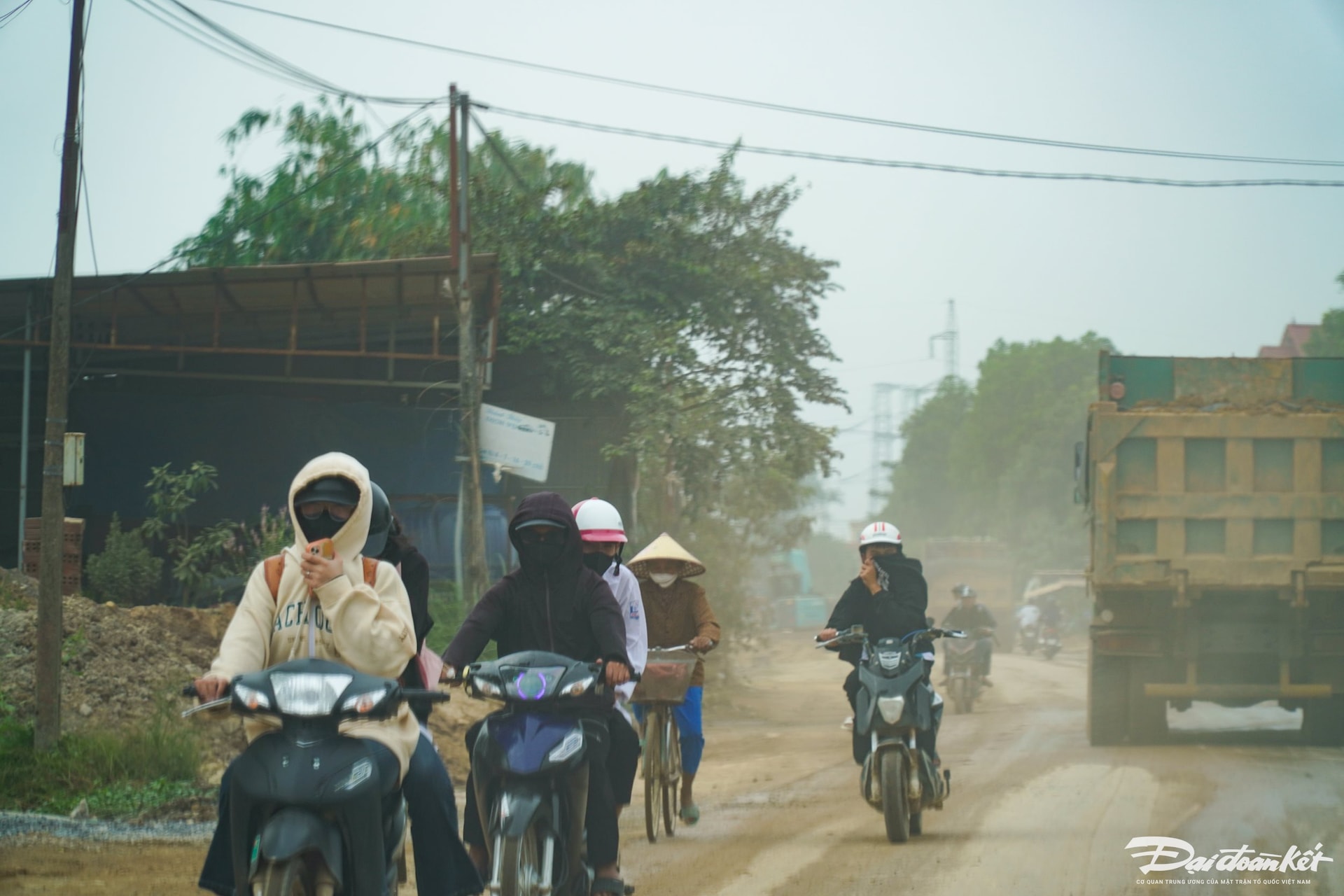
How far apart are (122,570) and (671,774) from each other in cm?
915

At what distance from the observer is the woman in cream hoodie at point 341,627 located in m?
3.85

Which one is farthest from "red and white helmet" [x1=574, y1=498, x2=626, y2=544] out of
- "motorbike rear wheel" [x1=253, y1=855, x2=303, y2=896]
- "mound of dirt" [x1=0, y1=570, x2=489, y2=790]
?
"mound of dirt" [x1=0, y1=570, x2=489, y2=790]

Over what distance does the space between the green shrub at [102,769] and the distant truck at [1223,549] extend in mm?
7639

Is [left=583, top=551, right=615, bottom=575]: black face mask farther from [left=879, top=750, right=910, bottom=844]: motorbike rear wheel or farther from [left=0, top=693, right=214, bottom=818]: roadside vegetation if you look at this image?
[left=0, top=693, right=214, bottom=818]: roadside vegetation

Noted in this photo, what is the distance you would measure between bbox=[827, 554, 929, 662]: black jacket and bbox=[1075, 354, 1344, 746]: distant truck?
448 centimetres

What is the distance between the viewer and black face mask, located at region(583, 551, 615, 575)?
6145mm

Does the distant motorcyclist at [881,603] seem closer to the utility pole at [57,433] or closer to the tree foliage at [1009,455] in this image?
the utility pole at [57,433]

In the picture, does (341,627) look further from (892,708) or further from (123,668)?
(123,668)

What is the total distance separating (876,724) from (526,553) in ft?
10.2

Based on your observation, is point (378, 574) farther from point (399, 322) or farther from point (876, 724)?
point (399, 322)

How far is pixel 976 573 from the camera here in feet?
135

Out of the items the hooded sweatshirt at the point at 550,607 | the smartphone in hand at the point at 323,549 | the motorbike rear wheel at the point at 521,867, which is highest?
the smartphone in hand at the point at 323,549

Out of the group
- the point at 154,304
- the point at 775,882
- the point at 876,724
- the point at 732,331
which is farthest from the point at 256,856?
the point at 732,331

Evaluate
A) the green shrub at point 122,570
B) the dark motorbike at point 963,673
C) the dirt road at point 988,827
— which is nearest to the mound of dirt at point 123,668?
the dirt road at point 988,827
